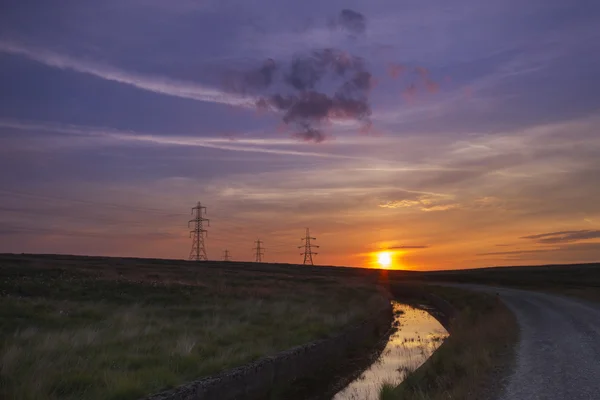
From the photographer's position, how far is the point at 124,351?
14.8 m

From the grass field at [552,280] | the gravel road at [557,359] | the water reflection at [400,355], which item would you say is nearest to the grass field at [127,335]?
the water reflection at [400,355]

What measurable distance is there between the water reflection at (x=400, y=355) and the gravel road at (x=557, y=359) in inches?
136

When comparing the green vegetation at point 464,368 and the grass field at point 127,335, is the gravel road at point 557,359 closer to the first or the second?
the green vegetation at point 464,368

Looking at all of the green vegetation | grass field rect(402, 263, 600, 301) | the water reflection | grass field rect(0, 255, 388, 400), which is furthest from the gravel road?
grass field rect(402, 263, 600, 301)

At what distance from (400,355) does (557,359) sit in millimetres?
8369

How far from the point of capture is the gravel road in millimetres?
10922

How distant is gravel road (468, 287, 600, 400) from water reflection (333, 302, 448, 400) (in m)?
3.45

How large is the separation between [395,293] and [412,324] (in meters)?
33.3

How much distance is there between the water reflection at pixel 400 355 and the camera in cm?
1594

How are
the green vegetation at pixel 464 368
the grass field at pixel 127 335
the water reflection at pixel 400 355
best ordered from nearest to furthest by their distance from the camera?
the grass field at pixel 127 335
the green vegetation at pixel 464 368
the water reflection at pixel 400 355

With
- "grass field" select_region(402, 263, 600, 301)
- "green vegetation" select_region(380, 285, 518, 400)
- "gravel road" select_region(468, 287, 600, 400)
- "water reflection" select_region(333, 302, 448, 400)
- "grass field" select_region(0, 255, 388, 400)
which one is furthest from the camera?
"grass field" select_region(402, 263, 600, 301)

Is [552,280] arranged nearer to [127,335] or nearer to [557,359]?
[557,359]

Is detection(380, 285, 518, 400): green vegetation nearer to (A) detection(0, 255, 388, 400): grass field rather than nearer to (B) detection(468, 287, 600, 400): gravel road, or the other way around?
(B) detection(468, 287, 600, 400): gravel road

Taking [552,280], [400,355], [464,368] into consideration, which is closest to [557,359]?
[464,368]
